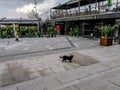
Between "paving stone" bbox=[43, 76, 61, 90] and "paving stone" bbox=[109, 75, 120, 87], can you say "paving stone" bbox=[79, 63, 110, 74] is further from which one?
"paving stone" bbox=[43, 76, 61, 90]

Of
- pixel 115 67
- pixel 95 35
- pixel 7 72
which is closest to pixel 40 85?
pixel 7 72

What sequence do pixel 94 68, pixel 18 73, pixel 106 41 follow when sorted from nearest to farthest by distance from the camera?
pixel 18 73, pixel 94 68, pixel 106 41

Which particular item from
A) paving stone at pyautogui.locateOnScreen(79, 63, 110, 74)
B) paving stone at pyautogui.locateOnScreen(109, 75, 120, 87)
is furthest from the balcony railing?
paving stone at pyautogui.locateOnScreen(109, 75, 120, 87)

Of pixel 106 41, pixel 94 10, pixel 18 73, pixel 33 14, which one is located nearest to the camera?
pixel 18 73

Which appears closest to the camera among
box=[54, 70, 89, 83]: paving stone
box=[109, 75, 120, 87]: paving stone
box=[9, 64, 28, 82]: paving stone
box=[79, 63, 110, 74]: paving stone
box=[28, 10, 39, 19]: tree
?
box=[109, 75, 120, 87]: paving stone

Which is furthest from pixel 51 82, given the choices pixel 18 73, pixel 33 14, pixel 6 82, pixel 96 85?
pixel 33 14

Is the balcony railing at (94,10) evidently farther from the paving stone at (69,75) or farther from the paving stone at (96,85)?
the paving stone at (96,85)

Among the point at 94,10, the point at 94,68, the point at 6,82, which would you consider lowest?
the point at 6,82

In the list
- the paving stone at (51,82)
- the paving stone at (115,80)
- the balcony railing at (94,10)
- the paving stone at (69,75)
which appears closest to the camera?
the paving stone at (51,82)

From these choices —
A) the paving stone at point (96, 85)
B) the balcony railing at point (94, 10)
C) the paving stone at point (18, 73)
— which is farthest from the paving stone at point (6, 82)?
the balcony railing at point (94, 10)

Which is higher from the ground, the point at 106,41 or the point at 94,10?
the point at 94,10

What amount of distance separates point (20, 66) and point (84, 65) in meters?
3.26

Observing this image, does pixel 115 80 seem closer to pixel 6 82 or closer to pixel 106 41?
pixel 6 82

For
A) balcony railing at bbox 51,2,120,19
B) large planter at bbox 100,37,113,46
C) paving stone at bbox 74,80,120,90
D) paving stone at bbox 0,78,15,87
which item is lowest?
paving stone at bbox 0,78,15,87
